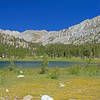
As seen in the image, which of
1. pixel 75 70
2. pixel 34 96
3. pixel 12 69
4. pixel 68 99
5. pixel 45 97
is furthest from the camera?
pixel 12 69

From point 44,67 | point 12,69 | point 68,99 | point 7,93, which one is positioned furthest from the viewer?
point 12,69

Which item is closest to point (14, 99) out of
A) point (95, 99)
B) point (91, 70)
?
point (95, 99)

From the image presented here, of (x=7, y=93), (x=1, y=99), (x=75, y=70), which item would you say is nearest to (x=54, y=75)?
(x=75, y=70)

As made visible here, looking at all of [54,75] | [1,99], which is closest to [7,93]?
[1,99]

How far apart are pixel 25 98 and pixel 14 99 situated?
1.82 m

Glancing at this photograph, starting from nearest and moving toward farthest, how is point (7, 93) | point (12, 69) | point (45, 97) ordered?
point (45, 97) → point (7, 93) → point (12, 69)

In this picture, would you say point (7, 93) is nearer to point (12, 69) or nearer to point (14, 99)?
point (14, 99)

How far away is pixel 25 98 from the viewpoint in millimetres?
26891

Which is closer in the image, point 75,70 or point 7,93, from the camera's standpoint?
point 7,93

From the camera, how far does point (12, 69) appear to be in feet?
247

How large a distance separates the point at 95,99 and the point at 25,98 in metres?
11.7

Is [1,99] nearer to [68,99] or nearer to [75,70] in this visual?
[68,99]

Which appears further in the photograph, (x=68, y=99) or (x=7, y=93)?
(x=7, y=93)

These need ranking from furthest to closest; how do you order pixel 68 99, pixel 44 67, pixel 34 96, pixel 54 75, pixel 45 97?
pixel 44 67, pixel 54 75, pixel 34 96, pixel 68 99, pixel 45 97
